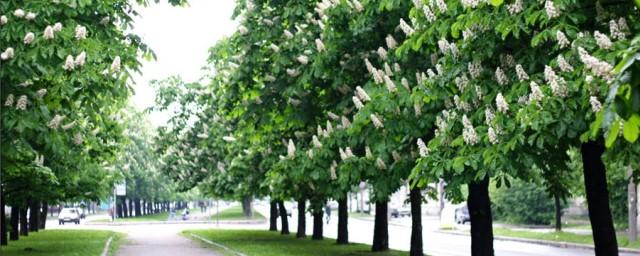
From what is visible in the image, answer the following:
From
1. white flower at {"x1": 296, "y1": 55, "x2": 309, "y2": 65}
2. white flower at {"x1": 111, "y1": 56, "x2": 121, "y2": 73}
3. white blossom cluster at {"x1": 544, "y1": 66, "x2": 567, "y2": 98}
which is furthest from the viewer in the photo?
white flower at {"x1": 296, "y1": 55, "x2": 309, "y2": 65}

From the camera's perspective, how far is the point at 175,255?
24.0 meters

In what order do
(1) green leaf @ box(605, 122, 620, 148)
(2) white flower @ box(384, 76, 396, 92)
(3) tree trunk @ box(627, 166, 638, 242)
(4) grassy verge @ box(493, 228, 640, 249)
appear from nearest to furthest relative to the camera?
(1) green leaf @ box(605, 122, 620, 148), (2) white flower @ box(384, 76, 396, 92), (3) tree trunk @ box(627, 166, 638, 242), (4) grassy verge @ box(493, 228, 640, 249)

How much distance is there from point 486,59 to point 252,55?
23.8 ft

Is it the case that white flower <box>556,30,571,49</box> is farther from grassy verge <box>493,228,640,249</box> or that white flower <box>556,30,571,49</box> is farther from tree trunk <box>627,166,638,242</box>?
grassy verge <box>493,228,640,249</box>

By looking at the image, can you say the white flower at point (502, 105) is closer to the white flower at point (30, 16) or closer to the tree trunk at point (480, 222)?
the white flower at point (30, 16)

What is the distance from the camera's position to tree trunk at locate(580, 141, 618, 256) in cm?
1323

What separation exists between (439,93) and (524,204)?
4295 cm

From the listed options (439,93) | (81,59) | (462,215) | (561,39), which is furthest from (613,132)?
(462,215)

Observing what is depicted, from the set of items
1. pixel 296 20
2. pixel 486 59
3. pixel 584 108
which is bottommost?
pixel 584 108

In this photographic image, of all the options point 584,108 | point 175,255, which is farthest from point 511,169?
point 175,255

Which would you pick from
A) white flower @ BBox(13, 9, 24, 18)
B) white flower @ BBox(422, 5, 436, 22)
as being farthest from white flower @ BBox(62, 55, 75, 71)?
white flower @ BBox(422, 5, 436, 22)

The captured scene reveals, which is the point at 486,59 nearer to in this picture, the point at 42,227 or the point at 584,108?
the point at 584,108

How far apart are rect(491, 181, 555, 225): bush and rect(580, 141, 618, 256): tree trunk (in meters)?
37.8

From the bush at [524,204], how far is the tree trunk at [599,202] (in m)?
37.8
